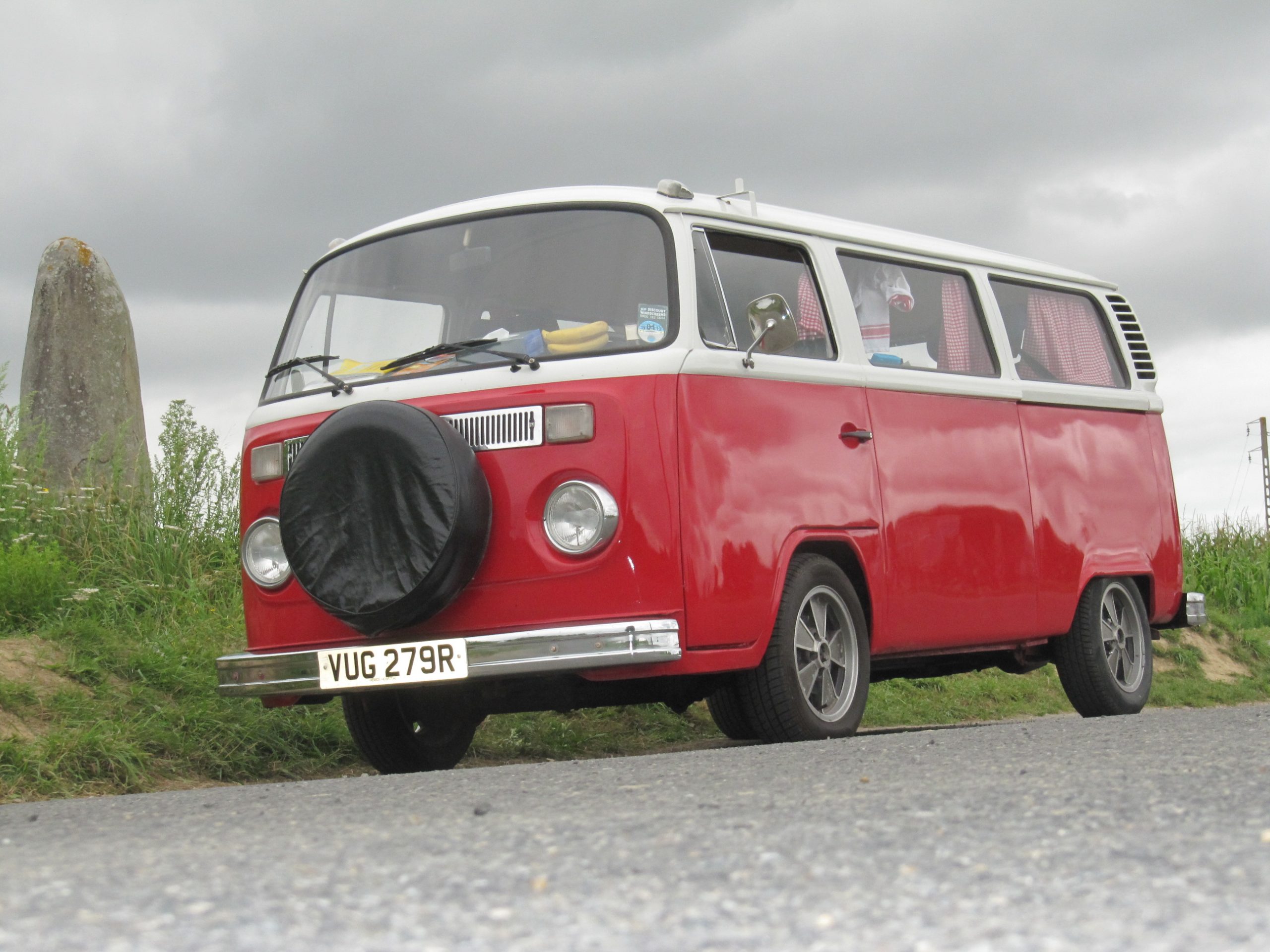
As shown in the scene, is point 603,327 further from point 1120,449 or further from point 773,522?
point 1120,449

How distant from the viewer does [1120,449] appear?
27.8 ft

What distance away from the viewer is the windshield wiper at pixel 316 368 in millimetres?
6204

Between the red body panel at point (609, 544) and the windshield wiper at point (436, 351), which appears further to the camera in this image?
the windshield wiper at point (436, 351)

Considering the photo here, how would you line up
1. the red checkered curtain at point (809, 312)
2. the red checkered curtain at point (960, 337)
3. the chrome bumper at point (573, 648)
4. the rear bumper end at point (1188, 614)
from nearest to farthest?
the chrome bumper at point (573, 648) → the red checkered curtain at point (809, 312) → the red checkered curtain at point (960, 337) → the rear bumper end at point (1188, 614)

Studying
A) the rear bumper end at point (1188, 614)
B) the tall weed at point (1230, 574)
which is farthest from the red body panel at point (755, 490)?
the tall weed at point (1230, 574)

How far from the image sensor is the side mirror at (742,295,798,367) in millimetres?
5844

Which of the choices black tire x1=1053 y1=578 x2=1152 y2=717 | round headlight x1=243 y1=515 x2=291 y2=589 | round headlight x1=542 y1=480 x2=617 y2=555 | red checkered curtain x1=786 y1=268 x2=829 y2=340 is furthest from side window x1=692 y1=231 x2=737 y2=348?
black tire x1=1053 y1=578 x2=1152 y2=717

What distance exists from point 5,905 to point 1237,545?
19.0m

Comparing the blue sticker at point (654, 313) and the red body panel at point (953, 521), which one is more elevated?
the blue sticker at point (654, 313)

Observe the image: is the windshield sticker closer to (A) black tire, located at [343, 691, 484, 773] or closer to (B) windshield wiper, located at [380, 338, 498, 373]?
(B) windshield wiper, located at [380, 338, 498, 373]

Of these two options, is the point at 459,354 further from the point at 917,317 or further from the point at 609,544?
the point at 917,317

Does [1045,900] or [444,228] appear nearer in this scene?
[1045,900]

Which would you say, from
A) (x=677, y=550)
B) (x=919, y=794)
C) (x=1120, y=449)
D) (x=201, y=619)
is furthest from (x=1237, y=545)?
(x=919, y=794)

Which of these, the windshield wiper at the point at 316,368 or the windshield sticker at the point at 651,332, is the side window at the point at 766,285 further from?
the windshield wiper at the point at 316,368
